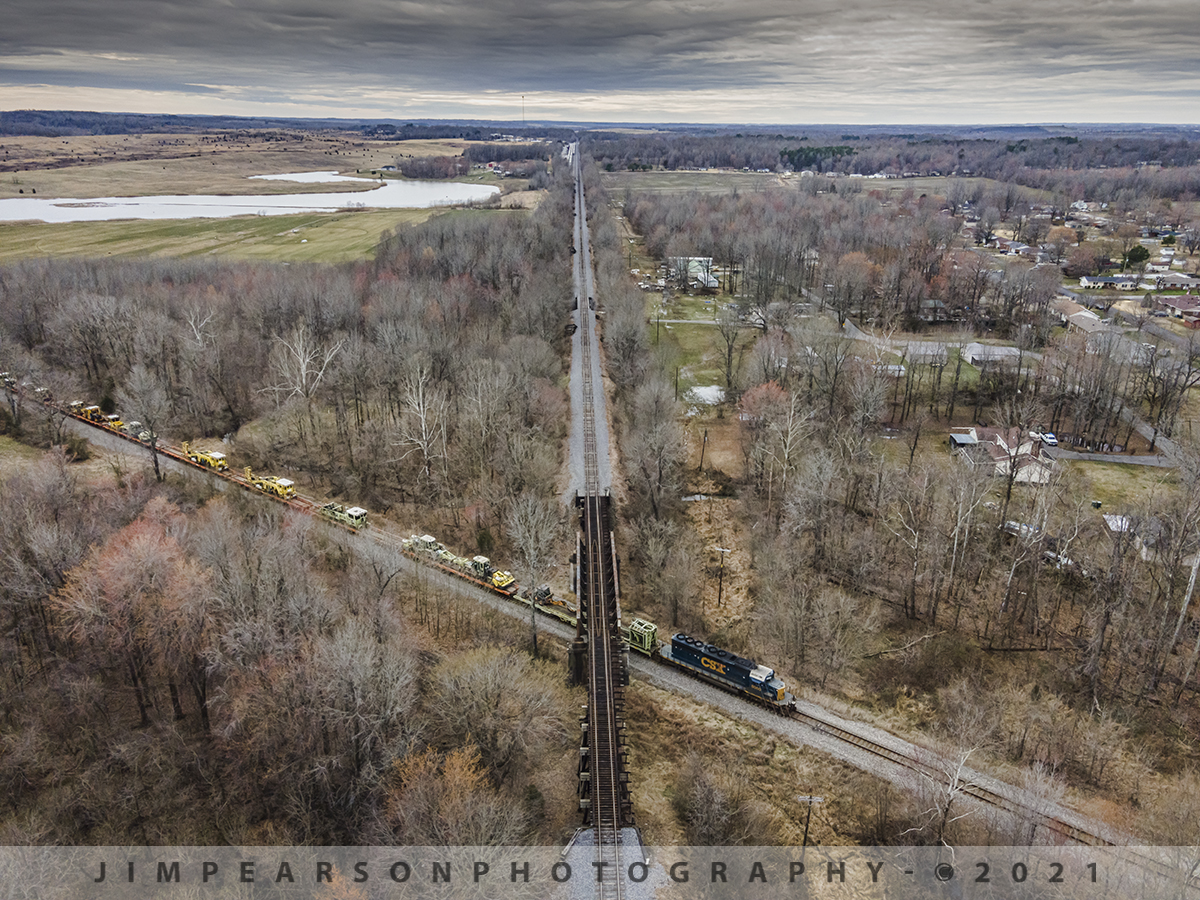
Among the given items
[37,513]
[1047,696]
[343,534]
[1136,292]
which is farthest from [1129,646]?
[1136,292]

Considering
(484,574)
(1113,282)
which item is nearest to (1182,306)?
(1113,282)

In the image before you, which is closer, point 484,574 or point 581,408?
point 484,574

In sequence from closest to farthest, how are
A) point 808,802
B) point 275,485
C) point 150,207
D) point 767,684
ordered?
1. point 808,802
2. point 767,684
3. point 275,485
4. point 150,207

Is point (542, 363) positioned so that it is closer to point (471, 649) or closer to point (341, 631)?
point (471, 649)

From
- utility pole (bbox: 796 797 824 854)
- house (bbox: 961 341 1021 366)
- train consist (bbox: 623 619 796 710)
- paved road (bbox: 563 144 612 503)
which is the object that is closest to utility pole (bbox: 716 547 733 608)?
train consist (bbox: 623 619 796 710)

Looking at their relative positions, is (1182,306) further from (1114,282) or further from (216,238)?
(216,238)

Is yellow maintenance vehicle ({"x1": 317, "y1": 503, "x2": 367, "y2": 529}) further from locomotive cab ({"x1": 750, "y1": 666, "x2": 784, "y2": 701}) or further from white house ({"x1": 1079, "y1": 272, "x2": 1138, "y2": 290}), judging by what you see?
white house ({"x1": 1079, "y1": 272, "x2": 1138, "y2": 290})

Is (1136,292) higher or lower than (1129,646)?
higher

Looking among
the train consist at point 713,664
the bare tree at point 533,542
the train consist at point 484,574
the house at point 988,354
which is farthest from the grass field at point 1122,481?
the bare tree at point 533,542
